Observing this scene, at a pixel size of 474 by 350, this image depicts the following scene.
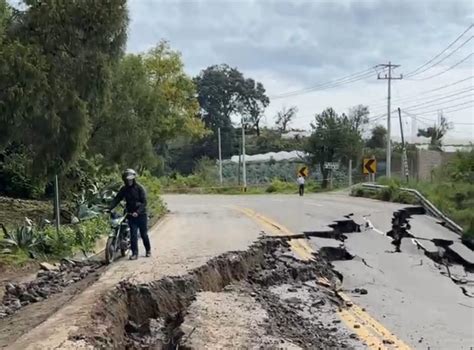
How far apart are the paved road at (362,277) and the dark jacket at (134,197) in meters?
0.96

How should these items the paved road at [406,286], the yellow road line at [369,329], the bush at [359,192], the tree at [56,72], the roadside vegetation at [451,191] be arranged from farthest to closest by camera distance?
1. the bush at [359,192]
2. the roadside vegetation at [451,191]
3. the tree at [56,72]
4. the paved road at [406,286]
5. the yellow road line at [369,329]

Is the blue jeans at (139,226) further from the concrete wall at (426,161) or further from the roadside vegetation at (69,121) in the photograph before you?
the concrete wall at (426,161)

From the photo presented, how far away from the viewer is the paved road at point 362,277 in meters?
8.33

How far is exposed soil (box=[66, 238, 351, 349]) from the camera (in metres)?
7.60

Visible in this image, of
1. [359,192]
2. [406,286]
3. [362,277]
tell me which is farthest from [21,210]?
[359,192]

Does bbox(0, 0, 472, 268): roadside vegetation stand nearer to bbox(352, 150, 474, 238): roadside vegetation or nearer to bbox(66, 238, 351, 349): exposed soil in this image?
bbox(352, 150, 474, 238): roadside vegetation

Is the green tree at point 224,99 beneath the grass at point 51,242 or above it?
above

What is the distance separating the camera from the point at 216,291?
35.2ft

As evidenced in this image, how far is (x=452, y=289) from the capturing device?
12.7m

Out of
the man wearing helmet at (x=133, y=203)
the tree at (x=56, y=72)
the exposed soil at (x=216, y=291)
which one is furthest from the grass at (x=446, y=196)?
the tree at (x=56, y=72)

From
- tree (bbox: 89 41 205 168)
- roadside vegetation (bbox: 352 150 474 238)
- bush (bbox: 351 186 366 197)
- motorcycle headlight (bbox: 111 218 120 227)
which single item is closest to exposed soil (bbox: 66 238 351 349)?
motorcycle headlight (bbox: 111 218 120 227)

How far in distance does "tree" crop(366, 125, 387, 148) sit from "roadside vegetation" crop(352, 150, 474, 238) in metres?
45.7

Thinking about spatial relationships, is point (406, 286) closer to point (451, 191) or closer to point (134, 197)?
point (134, 197)

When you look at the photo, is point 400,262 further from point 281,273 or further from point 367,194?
point 367,194
